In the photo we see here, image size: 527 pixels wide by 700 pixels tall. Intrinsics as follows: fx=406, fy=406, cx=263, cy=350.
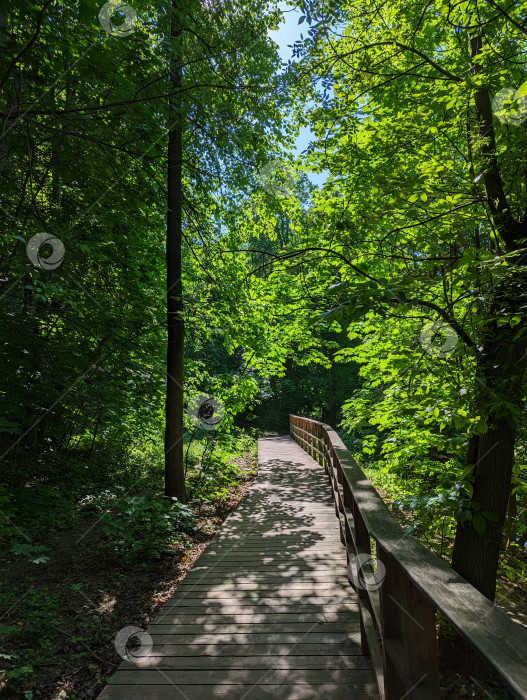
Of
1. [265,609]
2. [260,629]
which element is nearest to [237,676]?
[260,629]

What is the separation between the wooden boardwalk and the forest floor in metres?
0.28

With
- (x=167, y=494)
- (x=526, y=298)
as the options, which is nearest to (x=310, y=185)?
(x=526, y=298)

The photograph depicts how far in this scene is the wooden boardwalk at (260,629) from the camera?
2.50m

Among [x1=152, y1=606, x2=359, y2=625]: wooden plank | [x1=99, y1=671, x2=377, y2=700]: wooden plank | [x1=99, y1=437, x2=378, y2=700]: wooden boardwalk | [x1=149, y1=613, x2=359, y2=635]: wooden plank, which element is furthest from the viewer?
[x1=152, y1=606, x2=359, y2=625]: wooden plank

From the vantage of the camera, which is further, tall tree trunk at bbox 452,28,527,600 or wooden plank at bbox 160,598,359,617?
wooden plank at bbox 160,598,359,617

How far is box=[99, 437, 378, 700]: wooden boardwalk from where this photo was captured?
250cm

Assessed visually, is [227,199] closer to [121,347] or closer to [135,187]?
[135,187]

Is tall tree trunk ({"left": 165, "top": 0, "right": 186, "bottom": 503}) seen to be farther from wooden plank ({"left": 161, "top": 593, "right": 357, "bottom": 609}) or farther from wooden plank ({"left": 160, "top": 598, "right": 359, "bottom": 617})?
wooden plank ({"left": 160, "top": 598, "right": 359, "bottom": 617})

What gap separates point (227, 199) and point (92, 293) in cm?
290

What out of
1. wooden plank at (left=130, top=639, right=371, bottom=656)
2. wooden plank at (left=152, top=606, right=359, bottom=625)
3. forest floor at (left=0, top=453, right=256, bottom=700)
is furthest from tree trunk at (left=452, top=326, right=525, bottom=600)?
forest floor at (left=0, top=453, right=256, bottom=700)

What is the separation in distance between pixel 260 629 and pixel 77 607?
1.71 metres

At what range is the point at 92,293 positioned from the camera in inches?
201

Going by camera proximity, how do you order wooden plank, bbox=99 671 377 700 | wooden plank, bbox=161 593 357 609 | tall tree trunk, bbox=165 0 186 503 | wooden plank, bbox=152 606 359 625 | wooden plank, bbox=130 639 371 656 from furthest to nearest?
tall tree trunk, bbox=165 0 186 503
wooden plank, bbox=161 593 357 609
wooden plank, bbox=152 606 359 625
wooden plank, bbox=130 639 371 656
wooden plank, bbox=99 671 377 700

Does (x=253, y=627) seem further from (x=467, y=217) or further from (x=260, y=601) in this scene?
(x=467, y=217)
